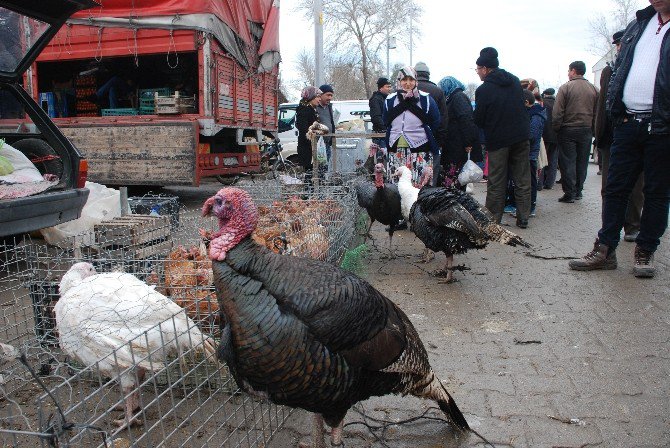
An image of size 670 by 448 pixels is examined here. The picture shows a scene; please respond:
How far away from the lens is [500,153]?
7160 millimetres

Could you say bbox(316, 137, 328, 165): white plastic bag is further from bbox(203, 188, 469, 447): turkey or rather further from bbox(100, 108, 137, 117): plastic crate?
bbox(203, 188, 469, 447): turkey

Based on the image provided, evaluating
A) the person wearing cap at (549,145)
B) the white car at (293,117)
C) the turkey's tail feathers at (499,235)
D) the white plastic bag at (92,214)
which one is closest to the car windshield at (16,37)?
the white plastic bag at (92,214)

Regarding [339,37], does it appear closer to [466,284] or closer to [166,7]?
[166,7]

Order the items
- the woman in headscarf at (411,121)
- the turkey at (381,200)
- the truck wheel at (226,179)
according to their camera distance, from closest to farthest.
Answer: the turkey at (381,200) < the woman in headscarf at (411,121) < the truck wheel at (226,179)

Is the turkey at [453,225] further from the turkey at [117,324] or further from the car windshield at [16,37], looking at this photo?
the car windshield at [16,37]

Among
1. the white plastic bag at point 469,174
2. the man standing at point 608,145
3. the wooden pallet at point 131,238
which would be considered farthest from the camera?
the white plastic bag at point 469,174

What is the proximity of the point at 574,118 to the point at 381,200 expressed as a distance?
5.02m

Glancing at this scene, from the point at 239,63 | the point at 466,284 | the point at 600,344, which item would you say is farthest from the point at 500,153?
the point at 239,63

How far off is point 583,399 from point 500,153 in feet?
15.4

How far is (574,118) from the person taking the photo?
922 cm

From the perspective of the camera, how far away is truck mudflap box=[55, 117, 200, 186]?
858cm

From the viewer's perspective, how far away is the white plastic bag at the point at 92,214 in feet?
17.6

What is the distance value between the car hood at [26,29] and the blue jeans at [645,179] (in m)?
4.82

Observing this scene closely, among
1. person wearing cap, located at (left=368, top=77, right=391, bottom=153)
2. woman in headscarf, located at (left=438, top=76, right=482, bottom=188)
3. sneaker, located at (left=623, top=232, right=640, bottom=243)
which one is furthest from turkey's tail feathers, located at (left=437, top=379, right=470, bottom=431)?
person wearing cap, located at (left=368, top=77, right=391, bottom=153)
